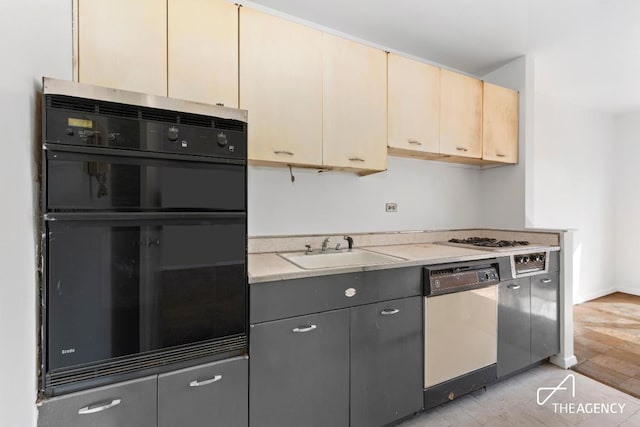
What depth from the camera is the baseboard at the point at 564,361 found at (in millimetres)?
2266

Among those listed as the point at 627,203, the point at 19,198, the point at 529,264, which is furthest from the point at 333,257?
the point at 627,203

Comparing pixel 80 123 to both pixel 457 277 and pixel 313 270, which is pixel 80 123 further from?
pixel 457 277

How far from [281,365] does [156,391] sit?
0.50 meters

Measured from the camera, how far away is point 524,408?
1.81 m

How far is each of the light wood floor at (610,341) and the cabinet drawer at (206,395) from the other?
2.63 metres

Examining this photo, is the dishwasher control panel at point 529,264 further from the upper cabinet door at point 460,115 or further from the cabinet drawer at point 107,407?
the cabinet drawer at point 107,407

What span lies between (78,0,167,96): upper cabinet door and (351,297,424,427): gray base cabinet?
5.12 feet

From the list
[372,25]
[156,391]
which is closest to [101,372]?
[156,391]

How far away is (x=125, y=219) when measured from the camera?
104cm

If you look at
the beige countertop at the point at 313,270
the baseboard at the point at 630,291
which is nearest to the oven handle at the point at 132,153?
the beige countertop at the point at 313,270

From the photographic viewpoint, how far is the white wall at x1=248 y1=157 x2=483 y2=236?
6.57 ft

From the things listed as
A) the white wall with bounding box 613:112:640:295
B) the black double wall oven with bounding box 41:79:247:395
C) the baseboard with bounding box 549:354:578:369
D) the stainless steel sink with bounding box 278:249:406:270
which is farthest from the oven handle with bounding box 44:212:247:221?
the white wall with bounding box 613:112:640:295

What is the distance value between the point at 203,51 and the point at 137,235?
3.33 feet

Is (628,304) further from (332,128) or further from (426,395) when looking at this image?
(332,128)
